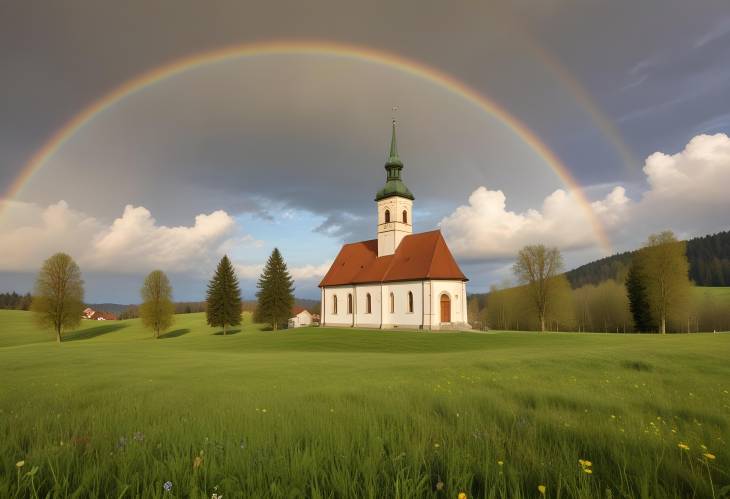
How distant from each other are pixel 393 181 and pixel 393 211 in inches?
200

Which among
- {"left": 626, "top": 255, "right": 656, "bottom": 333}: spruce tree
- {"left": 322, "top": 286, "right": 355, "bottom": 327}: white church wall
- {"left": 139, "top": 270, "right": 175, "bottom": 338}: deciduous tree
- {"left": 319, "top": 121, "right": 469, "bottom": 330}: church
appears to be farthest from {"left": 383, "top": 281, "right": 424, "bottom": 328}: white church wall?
{"left": 139, "top": 270, "right": 175, "bottom": 338}: deciduous tree

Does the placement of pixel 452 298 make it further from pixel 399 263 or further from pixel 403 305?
pixel 399 263

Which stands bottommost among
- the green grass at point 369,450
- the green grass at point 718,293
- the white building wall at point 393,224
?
the green grass at point 369,450

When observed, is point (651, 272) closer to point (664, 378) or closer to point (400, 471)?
point (664, 378)

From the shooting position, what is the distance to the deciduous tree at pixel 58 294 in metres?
56.0

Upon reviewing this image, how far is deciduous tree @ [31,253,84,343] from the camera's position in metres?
56.0

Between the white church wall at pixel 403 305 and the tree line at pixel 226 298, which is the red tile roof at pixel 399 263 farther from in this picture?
the tree line at pixel 226 298

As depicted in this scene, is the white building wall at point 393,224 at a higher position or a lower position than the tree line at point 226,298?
higher

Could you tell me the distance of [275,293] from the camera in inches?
2571

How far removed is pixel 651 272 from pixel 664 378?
1823 inches

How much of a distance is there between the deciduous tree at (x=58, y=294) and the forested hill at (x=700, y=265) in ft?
313

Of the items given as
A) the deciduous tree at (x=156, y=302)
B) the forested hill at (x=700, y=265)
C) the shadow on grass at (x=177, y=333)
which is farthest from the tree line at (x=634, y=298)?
the shadow on grass at (x=177, y=333)

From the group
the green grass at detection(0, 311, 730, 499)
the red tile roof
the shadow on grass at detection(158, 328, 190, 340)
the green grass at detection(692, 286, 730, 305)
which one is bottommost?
the shadow on grass at detection(158, 328, 190, 340)

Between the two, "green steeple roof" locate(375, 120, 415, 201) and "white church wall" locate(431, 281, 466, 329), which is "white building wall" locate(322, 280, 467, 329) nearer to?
"white church wall" locate(431, 281, 466, 329)
